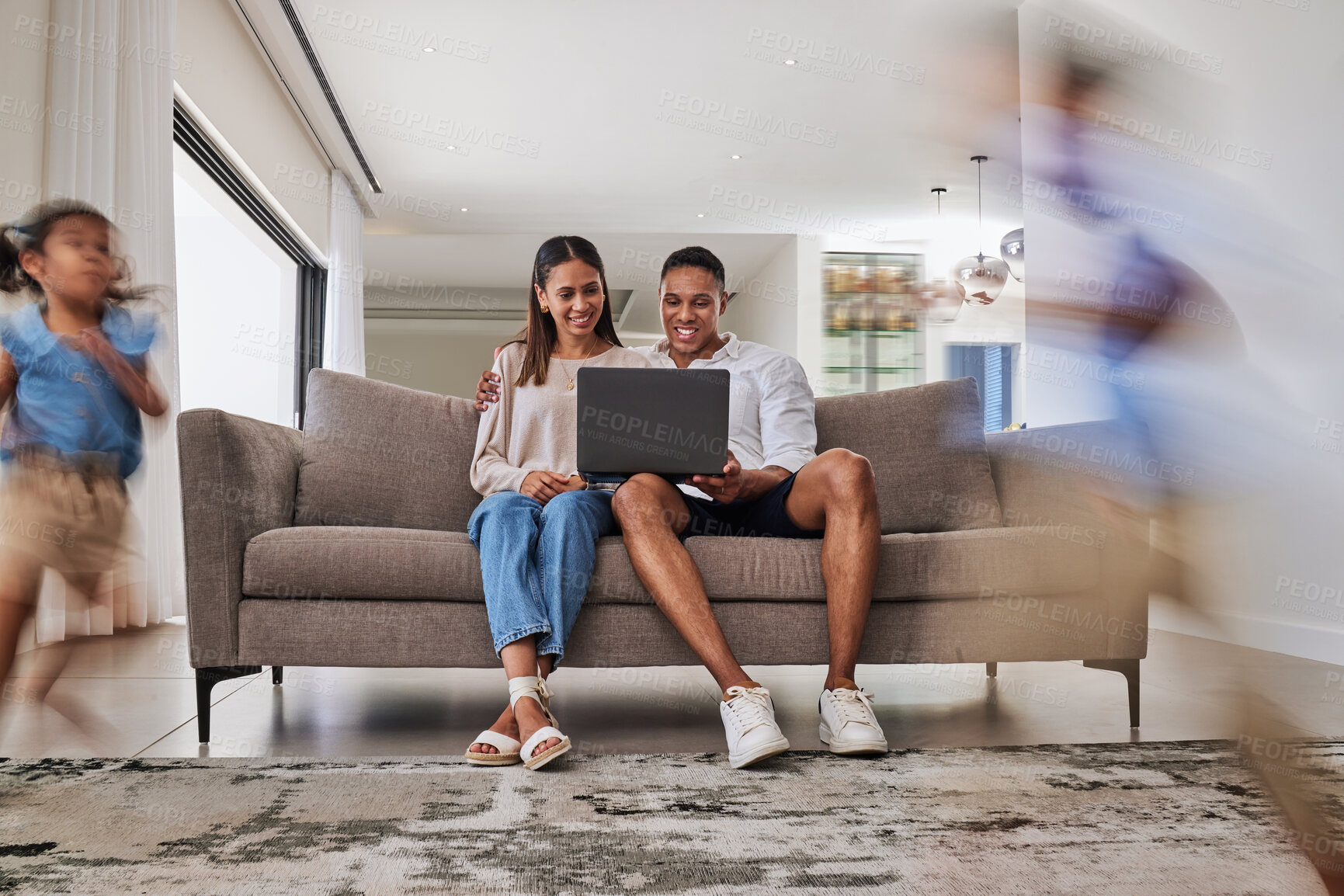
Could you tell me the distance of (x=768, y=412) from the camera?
79.6 inches

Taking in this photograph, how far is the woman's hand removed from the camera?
180 cm

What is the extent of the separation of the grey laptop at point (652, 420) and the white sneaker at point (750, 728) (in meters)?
0.41

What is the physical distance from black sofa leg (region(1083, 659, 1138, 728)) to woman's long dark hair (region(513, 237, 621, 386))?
121cm

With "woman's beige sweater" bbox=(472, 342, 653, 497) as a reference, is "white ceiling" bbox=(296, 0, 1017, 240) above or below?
above

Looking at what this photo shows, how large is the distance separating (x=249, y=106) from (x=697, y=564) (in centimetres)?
393

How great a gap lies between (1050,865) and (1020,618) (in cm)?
86

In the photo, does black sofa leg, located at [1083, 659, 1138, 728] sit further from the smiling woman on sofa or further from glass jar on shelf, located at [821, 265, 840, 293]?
glass jar on shelf, located at [821, 265, 840, 293]

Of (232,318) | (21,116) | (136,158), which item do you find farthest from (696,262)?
(232,318)

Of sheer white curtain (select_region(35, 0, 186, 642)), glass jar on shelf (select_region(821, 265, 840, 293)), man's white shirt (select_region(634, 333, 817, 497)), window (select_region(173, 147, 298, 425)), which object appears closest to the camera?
glass jar on shelf (select_region(821, 265, 840, 293))

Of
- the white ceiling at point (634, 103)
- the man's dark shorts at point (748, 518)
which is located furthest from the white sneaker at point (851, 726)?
the white ceiling at point (634, 103)

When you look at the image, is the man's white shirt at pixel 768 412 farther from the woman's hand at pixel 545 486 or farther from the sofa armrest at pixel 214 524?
the sofa armrest at pixel 214 524

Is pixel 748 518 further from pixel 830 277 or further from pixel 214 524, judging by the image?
pixel 830 277

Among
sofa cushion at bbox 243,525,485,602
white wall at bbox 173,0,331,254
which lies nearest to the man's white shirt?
sofa cushion at bbox 243,525,485,602

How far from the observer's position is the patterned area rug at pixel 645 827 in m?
0.94
